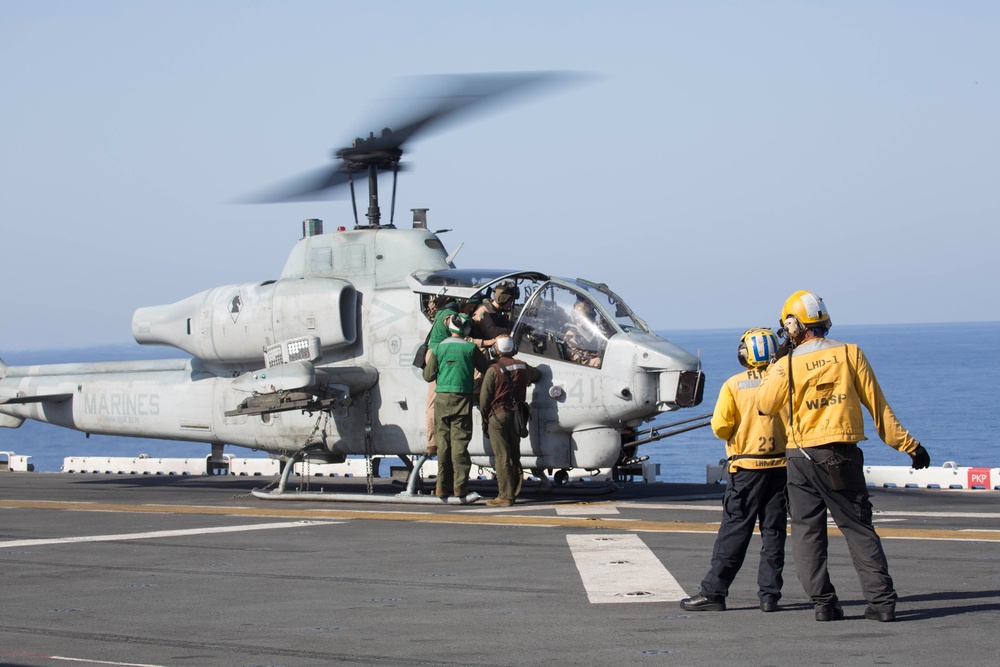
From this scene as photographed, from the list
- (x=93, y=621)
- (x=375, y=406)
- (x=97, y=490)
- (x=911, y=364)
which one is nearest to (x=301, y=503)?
(x=375, y=406)

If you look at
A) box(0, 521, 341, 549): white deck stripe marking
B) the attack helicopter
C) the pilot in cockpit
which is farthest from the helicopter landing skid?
box(0, 521, 341, 549): white deck stripe marking

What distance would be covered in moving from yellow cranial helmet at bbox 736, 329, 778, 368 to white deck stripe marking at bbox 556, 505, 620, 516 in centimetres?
539

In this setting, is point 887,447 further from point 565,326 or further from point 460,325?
point 460,325

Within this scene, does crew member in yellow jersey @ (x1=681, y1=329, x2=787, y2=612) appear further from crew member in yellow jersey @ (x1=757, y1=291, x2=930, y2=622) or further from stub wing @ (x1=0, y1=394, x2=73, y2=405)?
stub wing @ (x1=0, y1=394, x2=73, y2=405)

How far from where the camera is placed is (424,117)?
45.5ft

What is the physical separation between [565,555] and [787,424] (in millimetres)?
2942

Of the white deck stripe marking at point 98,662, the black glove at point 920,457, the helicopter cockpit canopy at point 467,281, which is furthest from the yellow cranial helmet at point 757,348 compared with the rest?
the helicopter cockpit canopy at point 467,281

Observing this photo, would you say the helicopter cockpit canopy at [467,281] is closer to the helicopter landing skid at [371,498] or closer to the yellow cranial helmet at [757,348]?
the helicopter landing skid at [371,498]

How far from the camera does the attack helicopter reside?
13.7 metres

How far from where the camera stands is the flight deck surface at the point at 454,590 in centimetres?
590

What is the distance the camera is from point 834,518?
21.5 feet

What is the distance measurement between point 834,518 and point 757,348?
118 cm

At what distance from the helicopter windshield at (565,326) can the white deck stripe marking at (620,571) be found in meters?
3.66

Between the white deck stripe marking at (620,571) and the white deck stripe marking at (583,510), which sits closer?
the white deck stripe marking at (620,571)
